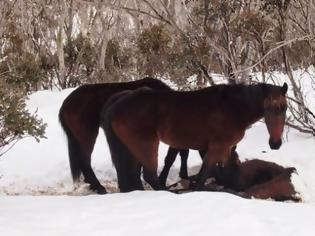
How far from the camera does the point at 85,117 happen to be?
19.7 ft

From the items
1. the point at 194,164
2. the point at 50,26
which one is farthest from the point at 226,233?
the point at 50,26

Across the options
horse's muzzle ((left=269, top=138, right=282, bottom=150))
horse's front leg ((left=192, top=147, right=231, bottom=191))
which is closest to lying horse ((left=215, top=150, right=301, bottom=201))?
horse's front leg ((left=192, top=147, right=231, bottom=191))

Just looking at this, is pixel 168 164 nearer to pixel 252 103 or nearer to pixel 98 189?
pixel 98 189

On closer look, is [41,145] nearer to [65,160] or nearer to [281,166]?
[65,160]

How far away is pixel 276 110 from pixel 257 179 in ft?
4.80

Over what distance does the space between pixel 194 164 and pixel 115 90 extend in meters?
1.92

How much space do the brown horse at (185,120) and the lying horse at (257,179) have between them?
53 centimetres

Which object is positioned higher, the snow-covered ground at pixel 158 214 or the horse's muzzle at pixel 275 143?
the horse's muzzle at pixel 275 143

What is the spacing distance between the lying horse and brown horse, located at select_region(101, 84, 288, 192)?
1.74 ft

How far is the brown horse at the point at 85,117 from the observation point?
600 centimetres

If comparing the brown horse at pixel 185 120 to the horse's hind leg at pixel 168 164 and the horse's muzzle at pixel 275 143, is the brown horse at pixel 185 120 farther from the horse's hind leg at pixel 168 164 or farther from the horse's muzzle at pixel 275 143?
the horse's hind leg at pixel 168 164

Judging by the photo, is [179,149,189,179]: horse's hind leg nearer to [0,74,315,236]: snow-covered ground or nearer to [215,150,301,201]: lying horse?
[215,150,301,201]: lying horse

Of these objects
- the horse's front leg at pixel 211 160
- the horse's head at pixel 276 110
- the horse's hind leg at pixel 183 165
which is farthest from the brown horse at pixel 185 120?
the horse's hind leg at pixel 183 165

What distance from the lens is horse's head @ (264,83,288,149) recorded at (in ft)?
16.3
